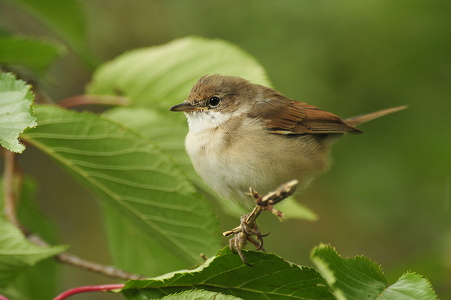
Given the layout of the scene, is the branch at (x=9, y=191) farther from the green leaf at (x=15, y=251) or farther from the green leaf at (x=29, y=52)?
the green leaf at (x=29, y=52)

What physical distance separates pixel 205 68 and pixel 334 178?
296 cm

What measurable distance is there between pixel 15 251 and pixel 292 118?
70.0 inches

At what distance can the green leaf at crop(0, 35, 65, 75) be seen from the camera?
2.75 metres

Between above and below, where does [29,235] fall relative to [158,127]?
below

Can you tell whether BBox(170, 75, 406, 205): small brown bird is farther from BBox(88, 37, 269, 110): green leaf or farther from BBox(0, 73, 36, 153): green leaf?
BBox(0, 73, 36, 153): green leaf

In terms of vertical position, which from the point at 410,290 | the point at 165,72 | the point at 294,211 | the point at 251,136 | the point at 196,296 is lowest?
the point at 410,290

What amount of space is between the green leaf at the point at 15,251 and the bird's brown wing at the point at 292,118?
1469 millimetres

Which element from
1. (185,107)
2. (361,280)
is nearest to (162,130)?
(185,107)

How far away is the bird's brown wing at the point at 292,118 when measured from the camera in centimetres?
337

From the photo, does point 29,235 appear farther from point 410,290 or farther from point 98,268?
point 410,290

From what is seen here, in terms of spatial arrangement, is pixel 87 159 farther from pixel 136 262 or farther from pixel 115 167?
pixel 136 262

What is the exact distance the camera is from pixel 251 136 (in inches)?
122

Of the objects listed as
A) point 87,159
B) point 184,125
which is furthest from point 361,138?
point 87,159

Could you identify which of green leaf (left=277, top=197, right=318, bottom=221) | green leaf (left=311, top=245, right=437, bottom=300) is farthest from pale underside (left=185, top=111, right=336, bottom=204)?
green leaf (left=311, top=245, right=437, bottom=300)
